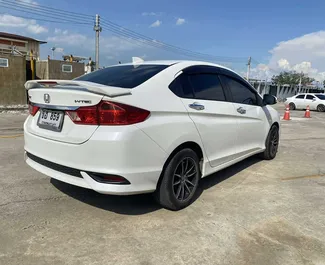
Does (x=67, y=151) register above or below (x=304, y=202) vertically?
above

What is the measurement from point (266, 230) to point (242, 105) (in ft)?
6.80

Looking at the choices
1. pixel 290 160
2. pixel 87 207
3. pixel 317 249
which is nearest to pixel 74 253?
pixel 87 207

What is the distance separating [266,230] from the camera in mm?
3127

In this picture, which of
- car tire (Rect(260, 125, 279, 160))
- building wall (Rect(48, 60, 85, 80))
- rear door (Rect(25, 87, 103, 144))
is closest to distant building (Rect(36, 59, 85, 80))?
building wall (Rect(48, 60, 85, 80))

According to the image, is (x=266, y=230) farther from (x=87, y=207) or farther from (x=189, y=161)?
(x=87, y=207)

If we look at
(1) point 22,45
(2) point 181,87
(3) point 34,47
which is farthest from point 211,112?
(3) point 34,47

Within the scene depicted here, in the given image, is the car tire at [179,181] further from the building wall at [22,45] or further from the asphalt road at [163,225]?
the building wall at [22,45]

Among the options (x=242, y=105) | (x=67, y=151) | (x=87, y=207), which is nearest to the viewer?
(x=67, y=151)

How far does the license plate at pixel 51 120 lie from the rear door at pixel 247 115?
232 cm

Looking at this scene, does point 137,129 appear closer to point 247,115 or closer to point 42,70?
point 247,115

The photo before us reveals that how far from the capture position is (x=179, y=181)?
137 inches

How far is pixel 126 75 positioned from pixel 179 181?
1369 mm

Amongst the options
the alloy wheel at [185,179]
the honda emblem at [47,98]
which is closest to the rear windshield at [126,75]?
the honda emblem at [47,98]

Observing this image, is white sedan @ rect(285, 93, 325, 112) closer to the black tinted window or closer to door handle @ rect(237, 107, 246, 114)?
door handle @ rect(237, 107, 246, 114)
